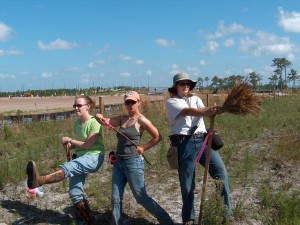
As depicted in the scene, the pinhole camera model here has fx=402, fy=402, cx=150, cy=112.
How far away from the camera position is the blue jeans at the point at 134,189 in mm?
4812

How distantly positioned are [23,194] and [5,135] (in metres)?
6.20

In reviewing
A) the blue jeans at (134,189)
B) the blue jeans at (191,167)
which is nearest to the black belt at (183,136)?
the blue jeans at (191,167)

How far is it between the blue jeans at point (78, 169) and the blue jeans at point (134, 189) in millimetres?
392

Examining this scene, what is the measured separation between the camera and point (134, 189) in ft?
15.8

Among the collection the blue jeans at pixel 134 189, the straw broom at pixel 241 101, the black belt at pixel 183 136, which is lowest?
the blue jeans at pixel 134 189

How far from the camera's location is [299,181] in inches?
266

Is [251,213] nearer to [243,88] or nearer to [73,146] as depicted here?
[243,88]

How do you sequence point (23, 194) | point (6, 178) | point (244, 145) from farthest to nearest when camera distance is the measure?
1. point (244, 145)
2. point (6, 178)
3. point (23, 194)

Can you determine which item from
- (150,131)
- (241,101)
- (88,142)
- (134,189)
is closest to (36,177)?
(88,142)

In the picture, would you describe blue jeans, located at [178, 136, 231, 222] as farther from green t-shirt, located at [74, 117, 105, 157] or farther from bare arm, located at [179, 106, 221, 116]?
green t-shirt, located at [74, 117, 105, 157]

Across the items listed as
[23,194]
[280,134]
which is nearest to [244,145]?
[280,134]

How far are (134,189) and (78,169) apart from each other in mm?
788

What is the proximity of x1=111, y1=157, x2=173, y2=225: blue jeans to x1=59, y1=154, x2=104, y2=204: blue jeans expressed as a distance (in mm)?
392

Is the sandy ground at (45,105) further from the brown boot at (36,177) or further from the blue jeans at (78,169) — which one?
the brown boot at (36,177)
